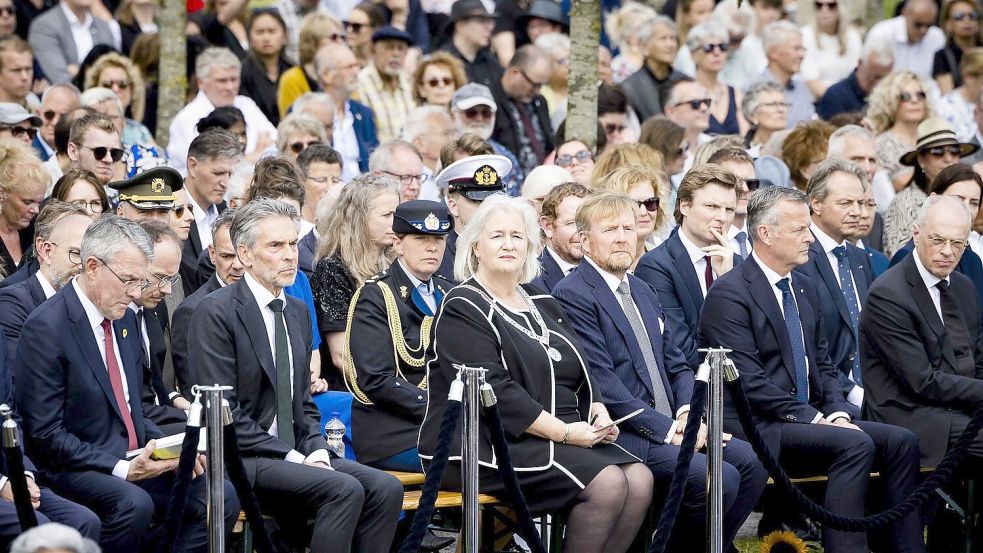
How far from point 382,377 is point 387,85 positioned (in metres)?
6.60

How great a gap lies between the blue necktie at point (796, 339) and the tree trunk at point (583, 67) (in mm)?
3737

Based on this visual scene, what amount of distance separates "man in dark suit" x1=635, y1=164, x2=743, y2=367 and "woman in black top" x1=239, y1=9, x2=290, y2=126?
5.89 m

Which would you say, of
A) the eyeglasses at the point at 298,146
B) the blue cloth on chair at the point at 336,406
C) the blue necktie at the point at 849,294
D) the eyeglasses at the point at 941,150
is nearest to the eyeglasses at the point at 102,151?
the eyeglasses at the point at 298,146

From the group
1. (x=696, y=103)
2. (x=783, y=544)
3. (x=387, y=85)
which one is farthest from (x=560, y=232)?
(x=387, y=85)

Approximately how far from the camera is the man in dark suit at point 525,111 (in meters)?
14.3

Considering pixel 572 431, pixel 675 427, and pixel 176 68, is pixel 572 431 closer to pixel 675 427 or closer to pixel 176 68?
pixel 675 427

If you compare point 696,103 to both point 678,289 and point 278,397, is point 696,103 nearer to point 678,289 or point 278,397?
point 678,289

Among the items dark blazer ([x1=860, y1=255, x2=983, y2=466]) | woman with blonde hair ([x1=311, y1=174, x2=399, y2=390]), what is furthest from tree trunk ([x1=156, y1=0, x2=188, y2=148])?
dark blazer ([x1=860, y1=255, x2=983, y2=466])

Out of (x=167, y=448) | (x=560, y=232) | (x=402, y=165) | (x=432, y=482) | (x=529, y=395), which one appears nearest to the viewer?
(x=432, y=482)

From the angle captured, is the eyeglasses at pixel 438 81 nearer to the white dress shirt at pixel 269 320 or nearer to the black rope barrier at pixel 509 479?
the white dress shirt at pixel 269 320

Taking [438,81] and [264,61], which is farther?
[264,61]

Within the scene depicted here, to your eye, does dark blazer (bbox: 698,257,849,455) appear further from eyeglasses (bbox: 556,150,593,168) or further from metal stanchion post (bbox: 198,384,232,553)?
metal stanchion post (bbox: 198,384,232,553)

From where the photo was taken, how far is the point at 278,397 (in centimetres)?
801

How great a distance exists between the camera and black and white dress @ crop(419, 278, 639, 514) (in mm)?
7945
